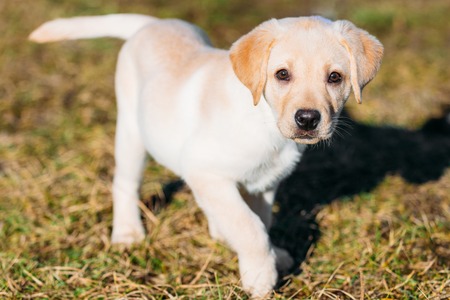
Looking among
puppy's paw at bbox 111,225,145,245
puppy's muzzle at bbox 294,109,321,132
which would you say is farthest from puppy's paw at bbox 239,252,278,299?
puppy's paw at bbox 111,225,145,245

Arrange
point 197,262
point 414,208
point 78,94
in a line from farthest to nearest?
1. point 78,94
2. point 414,208
3. point 197,262

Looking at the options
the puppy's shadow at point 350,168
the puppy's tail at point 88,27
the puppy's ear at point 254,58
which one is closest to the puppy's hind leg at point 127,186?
the puppy's tail at point 88,27

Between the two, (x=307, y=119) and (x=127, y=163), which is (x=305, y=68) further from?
(x=127, y=163)

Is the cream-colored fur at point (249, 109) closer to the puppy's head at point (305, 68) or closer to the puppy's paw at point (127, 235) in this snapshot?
the puppy's head at point (305, 68)

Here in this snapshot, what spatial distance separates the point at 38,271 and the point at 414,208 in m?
2.83

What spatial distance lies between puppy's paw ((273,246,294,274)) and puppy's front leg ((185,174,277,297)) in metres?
0.51

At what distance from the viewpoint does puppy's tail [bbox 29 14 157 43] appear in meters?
4.70

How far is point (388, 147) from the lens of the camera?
6.20 metres

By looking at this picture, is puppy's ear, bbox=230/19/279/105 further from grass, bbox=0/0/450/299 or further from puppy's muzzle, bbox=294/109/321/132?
grass, bbox=0/0/450/299

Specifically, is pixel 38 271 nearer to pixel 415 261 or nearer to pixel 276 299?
pixel 276 299

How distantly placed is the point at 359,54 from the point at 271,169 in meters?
0.86

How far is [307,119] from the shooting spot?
3326 mm

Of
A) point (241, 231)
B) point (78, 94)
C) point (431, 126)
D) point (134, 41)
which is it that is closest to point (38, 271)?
point (241, 231)

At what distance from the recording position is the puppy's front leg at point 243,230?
141 inches
